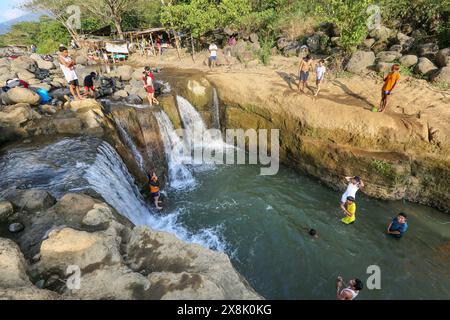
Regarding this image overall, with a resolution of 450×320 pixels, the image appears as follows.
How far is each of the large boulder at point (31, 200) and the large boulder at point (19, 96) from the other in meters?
6.23

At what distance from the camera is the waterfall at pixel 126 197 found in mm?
7471

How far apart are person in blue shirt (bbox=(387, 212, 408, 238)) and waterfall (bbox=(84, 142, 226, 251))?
4.89m

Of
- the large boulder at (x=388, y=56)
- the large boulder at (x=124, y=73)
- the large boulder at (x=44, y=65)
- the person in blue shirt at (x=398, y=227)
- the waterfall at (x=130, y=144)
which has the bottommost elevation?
the person in blue shirt at (x=398, y=227)

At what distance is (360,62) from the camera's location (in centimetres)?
1394

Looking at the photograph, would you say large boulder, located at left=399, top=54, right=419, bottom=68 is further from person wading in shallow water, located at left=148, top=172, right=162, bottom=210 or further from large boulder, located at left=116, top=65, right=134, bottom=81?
large boulder, located at left=116, top=65, right=134, bottom=81

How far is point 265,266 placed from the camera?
25.5 ft

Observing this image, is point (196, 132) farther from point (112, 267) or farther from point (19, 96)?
point (112, 267)

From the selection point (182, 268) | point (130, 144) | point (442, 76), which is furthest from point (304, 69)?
point (182, 268)

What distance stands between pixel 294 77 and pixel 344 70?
2.43 metres

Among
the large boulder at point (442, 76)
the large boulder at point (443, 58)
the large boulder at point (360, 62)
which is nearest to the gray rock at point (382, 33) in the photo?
the large boulder at point (360, 62)

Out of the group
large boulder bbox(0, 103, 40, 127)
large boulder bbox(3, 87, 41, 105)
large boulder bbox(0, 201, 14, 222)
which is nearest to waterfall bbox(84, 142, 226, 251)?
large boulder bbox(0, 201, 14, 222)

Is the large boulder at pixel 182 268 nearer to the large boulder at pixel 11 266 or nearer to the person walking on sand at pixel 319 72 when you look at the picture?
the large boulder at pixel 11 266
